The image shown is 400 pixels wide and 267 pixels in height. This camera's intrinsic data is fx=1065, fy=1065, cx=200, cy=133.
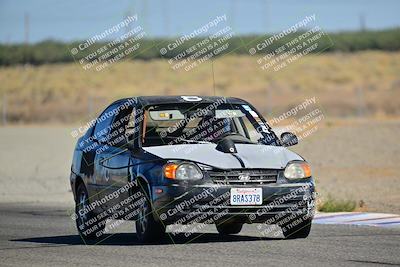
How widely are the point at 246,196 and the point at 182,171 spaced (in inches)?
27.6

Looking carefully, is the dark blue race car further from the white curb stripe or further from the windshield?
the white curb stripe

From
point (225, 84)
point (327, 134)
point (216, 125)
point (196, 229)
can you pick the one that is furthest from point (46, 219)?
point (225, 84)

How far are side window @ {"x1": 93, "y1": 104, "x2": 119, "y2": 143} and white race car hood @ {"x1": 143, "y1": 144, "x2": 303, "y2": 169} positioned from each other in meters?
1.25

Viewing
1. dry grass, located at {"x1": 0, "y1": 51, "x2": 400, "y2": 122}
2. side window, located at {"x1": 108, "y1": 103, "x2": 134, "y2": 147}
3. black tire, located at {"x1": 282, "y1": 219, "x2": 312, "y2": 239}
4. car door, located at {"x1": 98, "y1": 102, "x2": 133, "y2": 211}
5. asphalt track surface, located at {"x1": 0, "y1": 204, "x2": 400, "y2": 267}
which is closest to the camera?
asphalt track surface, located at {"x1": 0, "y1": 204, "x2": 400, "y2": 267}

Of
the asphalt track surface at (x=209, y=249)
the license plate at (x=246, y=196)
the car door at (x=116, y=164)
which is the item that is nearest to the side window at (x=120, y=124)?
the car door at (x=116, y=164)

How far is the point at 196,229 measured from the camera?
13.1 m

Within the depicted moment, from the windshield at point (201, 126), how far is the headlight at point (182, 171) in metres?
0.88

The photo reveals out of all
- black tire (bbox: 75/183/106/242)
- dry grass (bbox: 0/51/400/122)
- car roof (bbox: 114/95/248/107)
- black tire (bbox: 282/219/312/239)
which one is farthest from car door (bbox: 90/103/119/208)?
dry grass (bbox: 0/51/400/122)

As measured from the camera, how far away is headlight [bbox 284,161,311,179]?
11070mm

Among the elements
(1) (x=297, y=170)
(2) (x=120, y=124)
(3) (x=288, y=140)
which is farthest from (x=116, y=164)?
(1) (x=297, y=170)

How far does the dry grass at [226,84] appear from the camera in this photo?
51509mm

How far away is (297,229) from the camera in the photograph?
1145 cm

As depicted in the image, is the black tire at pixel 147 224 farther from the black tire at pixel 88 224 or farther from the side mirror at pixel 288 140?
the side mirror at pixel 288 140

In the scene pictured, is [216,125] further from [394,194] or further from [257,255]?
[394,194]
